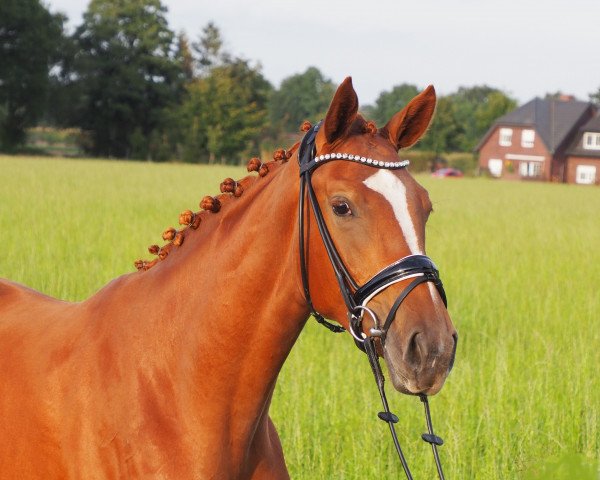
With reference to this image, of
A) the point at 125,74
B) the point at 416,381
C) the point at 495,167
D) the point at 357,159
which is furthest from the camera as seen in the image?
the point at 495,167

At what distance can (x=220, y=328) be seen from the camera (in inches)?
82.7

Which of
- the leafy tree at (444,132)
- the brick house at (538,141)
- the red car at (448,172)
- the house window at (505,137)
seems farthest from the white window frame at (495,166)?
the red car at (448,172)

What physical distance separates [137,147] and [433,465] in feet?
183

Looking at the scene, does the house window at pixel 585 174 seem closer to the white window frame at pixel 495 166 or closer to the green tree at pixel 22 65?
the white window frame at pixel 495 166

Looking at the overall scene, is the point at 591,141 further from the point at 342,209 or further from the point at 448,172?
the point at 342,209

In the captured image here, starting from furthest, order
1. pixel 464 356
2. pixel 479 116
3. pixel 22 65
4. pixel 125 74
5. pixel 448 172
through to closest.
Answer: pixel 479 116
pixel 448 172
pixel 125 74
pixel 22 65
pixel 464 356

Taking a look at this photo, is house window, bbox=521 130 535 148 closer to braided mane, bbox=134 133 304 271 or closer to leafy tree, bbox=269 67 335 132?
leafy tree, bbox=269 67 335 132

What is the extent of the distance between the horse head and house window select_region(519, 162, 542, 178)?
67.3m

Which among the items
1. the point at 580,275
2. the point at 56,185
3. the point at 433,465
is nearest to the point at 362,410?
the point at 433,465

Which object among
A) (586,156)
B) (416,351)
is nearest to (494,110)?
(586,156)

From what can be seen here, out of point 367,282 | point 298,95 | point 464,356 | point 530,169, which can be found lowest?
point 530,169

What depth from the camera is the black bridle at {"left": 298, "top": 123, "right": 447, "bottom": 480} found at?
184cm

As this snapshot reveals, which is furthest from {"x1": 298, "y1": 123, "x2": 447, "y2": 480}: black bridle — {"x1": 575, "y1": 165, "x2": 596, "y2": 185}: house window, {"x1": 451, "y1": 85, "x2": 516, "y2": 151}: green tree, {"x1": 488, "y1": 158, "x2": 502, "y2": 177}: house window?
{"x1": 451, "y1": 85, "x2": 516, "y2": 151}: green tree

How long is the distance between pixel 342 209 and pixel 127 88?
6015 cm
